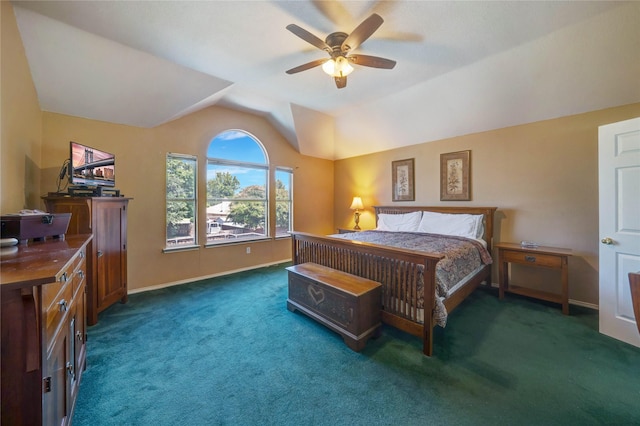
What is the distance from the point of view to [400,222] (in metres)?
4.34

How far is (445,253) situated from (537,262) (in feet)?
4.52

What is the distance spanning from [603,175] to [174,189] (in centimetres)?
526

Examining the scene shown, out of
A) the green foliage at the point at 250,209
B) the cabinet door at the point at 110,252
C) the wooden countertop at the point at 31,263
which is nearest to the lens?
the wooden countertop at the point at 31,263

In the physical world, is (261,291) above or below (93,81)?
below

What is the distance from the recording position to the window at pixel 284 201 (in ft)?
16.8

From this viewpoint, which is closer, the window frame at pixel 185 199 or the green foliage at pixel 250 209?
the window frame at pixel 185 199

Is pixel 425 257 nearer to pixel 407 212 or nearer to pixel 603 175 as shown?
pixel 603 175

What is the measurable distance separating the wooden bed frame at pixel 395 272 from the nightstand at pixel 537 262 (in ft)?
1.30

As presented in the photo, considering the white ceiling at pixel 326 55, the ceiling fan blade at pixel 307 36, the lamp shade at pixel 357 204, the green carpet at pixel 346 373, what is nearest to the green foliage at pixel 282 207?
the lamp shade at pixel 357 204

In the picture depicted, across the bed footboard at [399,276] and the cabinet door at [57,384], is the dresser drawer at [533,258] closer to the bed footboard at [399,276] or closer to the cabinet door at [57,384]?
the bed footboard at [399,276]

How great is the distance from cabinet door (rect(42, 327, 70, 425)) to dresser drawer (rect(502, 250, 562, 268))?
4167 millimetres

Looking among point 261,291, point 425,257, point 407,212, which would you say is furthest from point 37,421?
point 407,212

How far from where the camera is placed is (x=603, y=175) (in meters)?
2.38

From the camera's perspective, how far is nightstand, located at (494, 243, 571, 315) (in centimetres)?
280
